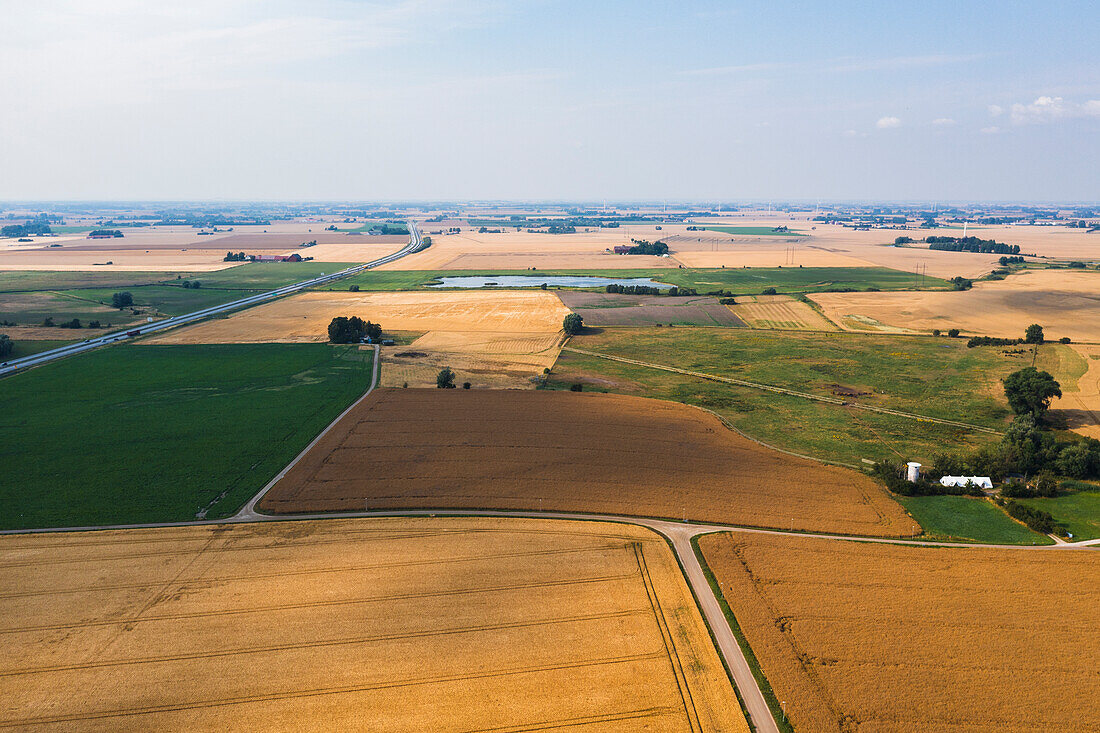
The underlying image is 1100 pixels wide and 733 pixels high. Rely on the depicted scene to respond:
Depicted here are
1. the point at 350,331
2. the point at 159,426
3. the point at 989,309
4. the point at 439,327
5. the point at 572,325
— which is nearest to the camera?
the point at 159,426

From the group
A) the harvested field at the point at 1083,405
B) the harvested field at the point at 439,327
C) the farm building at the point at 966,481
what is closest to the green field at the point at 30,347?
the harvested field at the point at 439,327

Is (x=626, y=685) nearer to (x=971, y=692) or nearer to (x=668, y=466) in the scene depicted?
(x=971, y=692)

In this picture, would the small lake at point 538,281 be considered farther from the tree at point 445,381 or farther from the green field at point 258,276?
the tree at point 445,381

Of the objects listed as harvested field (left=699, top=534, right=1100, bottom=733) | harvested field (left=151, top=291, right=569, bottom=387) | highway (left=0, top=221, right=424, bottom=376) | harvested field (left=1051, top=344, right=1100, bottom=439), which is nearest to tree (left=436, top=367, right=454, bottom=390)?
harvested field (left=151, top=291, right=569, bottom=387)

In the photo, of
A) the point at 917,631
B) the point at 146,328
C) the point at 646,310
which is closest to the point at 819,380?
the point at 646,310

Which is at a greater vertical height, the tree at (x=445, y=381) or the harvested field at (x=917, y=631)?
the tree at (x=445, y=381)

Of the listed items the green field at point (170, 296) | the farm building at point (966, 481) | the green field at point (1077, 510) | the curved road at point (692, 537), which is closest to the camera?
the curved road at point (692, 537)

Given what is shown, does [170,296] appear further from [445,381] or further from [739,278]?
[739,278]
